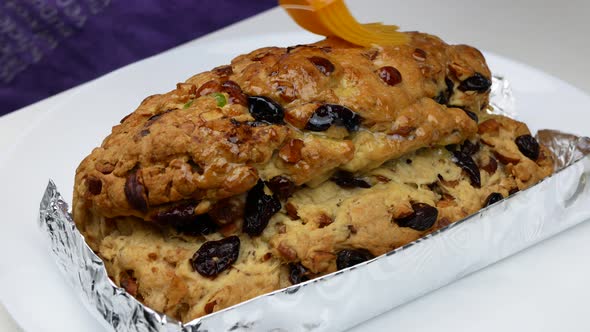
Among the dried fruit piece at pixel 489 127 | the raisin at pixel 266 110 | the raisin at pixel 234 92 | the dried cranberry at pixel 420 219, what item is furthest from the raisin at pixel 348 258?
the dried fruit piece at pixel 489 127

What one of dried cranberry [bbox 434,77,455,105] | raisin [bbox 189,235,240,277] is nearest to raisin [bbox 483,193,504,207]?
dried cranberry [bbox 434,77,455,105]

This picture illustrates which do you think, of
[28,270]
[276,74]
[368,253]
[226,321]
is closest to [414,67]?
[276,74]

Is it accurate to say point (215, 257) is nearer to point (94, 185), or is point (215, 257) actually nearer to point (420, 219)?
point (94, 185)

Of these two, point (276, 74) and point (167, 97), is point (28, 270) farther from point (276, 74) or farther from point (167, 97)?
point (276, 74)

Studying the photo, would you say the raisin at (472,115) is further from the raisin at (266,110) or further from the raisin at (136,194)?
the raisin at (136,194)

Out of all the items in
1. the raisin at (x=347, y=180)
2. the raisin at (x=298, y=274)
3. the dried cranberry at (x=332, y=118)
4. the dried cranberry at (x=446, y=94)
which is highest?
the dried cranberry at (x=332, y=118)

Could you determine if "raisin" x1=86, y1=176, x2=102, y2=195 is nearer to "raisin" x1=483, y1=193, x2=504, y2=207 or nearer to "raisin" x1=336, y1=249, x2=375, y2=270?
"raisin" x1=336, y1=249, x2=375, y2=270

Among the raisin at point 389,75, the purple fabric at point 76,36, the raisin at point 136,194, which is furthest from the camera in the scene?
the purple fabric at point 76,36
